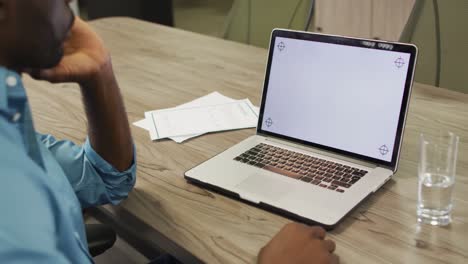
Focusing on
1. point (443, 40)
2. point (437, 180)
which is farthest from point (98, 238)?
point (443, 40)

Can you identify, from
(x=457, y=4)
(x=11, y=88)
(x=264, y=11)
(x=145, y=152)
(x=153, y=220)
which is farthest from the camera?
(x=264, y=11)

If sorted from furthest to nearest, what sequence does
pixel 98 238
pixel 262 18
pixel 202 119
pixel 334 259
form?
pixel 262 18
pixel 202 119
pixel 98 238
pixel 334 259

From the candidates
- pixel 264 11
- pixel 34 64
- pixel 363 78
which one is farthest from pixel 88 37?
pixel 264 11

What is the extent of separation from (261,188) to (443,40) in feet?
3.51

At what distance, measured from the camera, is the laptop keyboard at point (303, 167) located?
1044 millimetres

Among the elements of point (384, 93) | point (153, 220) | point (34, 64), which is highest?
point (34, 64)

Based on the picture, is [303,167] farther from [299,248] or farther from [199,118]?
[199,118]

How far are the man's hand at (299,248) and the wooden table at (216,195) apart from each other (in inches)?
1.2

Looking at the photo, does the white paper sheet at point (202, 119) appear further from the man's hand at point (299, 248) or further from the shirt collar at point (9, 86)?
the shirt collar at point (9, 86)

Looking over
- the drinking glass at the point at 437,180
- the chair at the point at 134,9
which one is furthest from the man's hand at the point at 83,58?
the chair at the point at 134,9

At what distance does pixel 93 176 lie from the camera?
1.10 m

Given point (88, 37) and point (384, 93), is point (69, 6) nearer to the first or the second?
point (88, 37)

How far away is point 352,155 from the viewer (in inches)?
43.4

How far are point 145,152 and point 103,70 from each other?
26 cm
